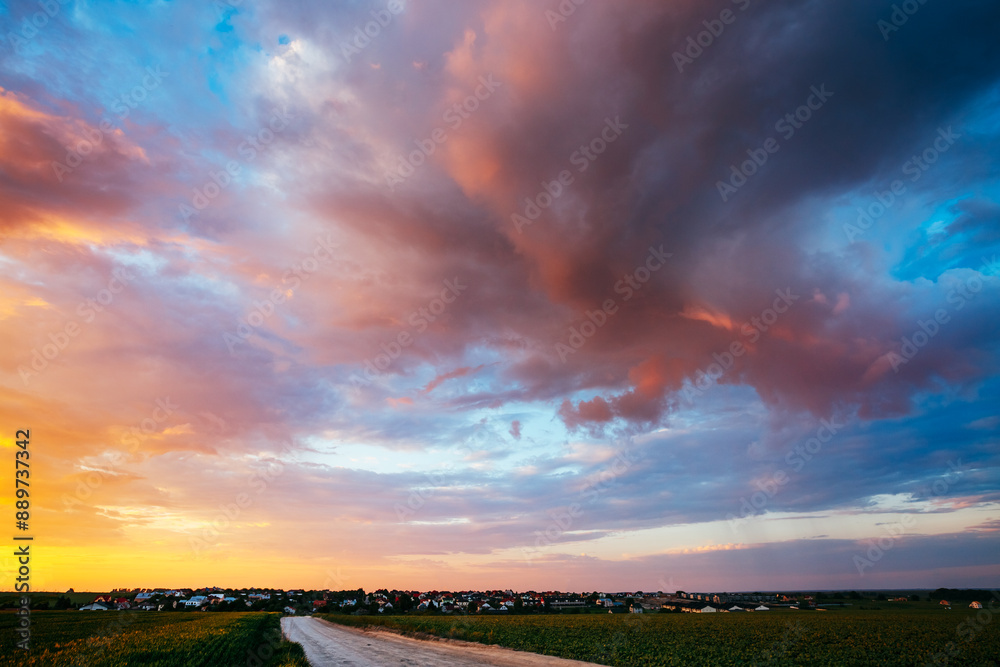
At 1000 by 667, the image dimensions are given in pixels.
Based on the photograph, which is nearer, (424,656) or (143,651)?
(143,651)

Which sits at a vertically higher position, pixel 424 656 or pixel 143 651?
pixel 143 651

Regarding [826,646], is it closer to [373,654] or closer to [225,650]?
[373,654]

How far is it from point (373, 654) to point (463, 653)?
887cm

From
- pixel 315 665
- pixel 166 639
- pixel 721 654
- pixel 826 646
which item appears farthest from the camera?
pixel 826 646

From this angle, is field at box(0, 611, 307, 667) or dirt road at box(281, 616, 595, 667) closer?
field at box(0, 611, 307, 667)

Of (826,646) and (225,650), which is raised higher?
(225,650)

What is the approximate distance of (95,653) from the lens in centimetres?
2539

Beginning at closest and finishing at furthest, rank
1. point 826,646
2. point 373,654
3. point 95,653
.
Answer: point 95,653 < point 373,654 < point 826,646

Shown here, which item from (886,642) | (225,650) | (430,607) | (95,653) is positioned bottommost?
(430,607)

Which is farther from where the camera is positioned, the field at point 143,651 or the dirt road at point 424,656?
the dirt road at point 424,656

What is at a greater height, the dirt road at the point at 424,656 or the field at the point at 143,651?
the field at the point at 143,651

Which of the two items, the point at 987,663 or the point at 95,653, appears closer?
the point at 95,653

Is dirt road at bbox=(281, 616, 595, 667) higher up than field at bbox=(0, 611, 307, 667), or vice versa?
field at bbox=(0, 611, 307, 667)

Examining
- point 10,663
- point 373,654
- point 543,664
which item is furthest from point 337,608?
point 10,663
